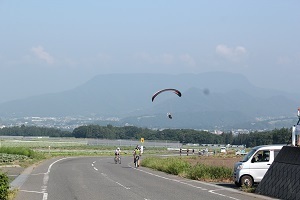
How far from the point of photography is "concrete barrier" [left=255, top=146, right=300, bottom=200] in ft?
63.1

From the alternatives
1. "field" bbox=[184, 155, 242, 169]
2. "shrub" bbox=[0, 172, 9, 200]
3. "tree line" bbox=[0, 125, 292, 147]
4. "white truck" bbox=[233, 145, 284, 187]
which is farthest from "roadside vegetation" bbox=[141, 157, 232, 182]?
"tree line" bbox=[0, 125, 292, 147]

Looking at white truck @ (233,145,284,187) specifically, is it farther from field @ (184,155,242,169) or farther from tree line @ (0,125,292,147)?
tree line @ (0,125,292,147)

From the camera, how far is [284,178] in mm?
20141

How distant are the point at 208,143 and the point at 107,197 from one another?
11931 centimetres

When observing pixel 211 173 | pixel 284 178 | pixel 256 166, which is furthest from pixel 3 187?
pixel 211 173

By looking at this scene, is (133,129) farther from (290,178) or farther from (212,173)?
(290,178)

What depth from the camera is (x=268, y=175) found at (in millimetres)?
21422

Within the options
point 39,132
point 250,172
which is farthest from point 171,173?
point 39,132

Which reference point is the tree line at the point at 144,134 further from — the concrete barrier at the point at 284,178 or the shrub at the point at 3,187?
the shrub at the point at 3,187

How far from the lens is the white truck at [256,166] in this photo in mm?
24438

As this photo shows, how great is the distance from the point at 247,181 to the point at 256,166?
72 centimetres

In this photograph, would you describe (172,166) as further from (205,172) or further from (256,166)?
(256,166)

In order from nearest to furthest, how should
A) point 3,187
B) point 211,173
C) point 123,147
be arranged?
point 3,187, point 211,173, point 123,147

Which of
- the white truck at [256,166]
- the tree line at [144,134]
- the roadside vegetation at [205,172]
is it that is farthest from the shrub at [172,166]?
the tree line at [144,134]
